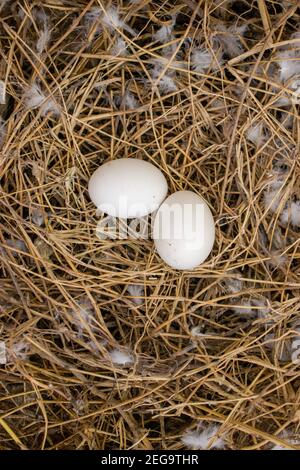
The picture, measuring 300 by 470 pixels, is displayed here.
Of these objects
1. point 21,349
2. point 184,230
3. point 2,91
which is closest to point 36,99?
point 2,91

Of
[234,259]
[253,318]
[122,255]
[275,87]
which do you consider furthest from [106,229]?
[275,87]

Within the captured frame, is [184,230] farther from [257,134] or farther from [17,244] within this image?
[17,244]

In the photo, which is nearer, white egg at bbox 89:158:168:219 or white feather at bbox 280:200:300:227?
white egg at bbox 89:158:168:219

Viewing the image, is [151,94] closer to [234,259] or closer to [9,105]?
[9,105]

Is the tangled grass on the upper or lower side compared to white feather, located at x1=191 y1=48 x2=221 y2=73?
lower

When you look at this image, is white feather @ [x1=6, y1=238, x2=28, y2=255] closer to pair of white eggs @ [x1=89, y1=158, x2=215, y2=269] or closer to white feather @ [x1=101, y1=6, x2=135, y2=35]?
pair of white eggs @ [x1=89, y1=158, x2=215, y2=269]

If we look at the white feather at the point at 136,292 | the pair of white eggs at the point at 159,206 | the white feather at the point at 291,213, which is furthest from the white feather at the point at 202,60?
the white feather at the point at 136,292

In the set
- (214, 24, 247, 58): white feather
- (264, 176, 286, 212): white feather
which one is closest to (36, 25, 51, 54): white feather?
(214, 24, 247, 58): white feather
